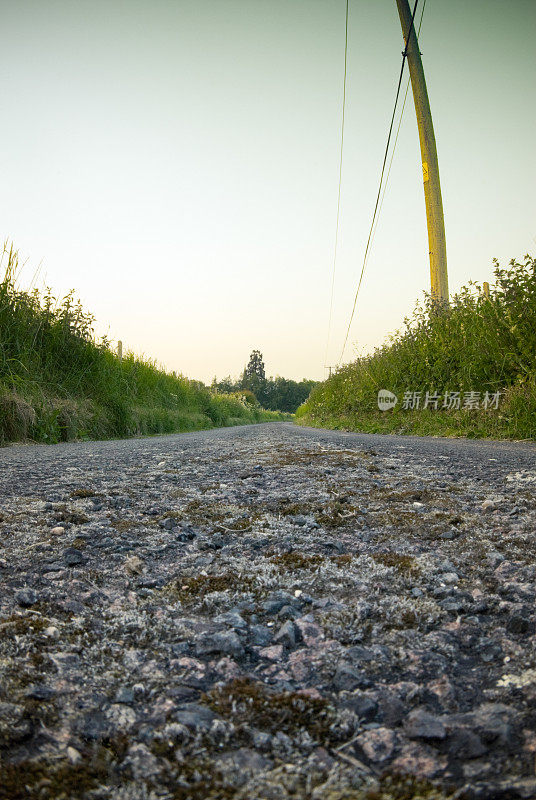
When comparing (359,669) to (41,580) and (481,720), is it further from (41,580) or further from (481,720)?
(41,580)

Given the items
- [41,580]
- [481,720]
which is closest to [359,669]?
[481,720]

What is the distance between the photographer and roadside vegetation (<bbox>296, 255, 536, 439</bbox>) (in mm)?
7211

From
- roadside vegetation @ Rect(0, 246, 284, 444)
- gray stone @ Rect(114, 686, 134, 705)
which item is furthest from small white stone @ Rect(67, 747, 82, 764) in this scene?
roadside vegetation @ Rect(0, 246, 284, 444)

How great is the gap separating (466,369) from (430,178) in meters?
5.05

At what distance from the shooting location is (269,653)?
3.37 feet

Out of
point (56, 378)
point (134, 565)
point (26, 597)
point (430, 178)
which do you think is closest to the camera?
point (26, 597)

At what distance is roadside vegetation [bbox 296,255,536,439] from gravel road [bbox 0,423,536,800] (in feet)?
18.1

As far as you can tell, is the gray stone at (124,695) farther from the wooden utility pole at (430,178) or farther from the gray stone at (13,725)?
the wooden utility pole at (430,178)

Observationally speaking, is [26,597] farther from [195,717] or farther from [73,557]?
[195,717]

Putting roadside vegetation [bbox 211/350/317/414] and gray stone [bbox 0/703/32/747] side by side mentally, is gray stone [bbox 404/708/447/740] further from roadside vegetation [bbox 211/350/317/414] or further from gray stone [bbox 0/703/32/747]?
roadside vegetation [bbox 211/350/317/414]

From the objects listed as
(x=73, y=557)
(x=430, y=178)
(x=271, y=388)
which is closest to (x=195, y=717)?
(x=73, y=557)

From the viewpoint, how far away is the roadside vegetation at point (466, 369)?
7211mm

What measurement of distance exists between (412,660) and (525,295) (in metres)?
7.74

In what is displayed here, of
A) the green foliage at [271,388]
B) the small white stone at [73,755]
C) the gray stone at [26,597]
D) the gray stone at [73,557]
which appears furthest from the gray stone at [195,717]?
the green foliage at [271,388]
